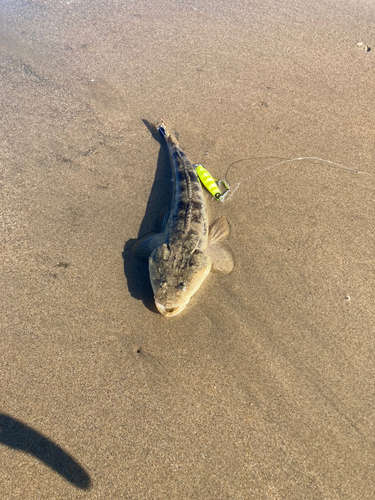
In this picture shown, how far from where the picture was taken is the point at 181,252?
4566 mm

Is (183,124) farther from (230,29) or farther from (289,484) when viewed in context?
(289,484)

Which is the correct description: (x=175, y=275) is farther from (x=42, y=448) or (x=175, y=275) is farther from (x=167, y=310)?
(x=42, y=448)

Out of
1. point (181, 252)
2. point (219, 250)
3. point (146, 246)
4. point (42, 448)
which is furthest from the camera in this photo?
point (219, 250)

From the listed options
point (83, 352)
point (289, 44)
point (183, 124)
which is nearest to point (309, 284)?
point (83, 352)

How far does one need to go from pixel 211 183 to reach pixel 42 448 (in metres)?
4.31

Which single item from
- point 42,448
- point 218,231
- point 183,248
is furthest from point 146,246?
point 42,448

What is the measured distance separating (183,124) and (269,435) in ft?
18.3

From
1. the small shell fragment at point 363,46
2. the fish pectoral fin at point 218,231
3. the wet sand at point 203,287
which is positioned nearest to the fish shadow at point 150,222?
the wet sand at point 203,287

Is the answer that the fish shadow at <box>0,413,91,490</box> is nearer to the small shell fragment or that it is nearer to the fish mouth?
the fish mouth

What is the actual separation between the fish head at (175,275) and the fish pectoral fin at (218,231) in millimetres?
539

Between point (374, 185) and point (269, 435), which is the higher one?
point (374, 185)

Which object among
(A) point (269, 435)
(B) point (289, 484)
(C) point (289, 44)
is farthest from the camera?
(C) point (289, 44)

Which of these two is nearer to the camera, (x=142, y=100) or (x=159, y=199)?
(x=159, y=199)

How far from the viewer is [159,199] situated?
18.6ft
